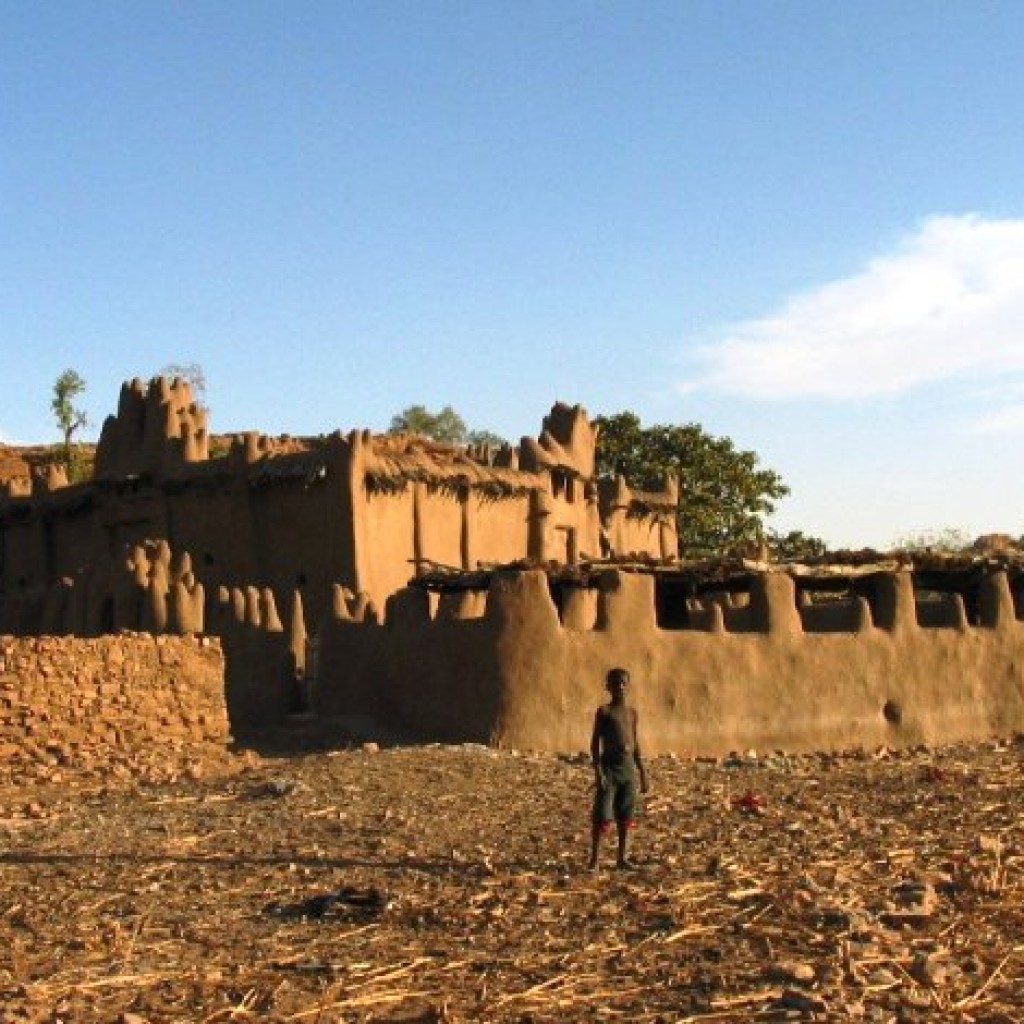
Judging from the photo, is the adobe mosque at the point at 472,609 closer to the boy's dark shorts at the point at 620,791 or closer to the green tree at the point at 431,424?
the boy's dark shorts at the point at 620,791

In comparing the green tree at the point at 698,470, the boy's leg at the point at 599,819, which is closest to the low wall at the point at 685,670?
the boy's leg at the point at 599,819

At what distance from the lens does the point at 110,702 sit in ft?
51.9

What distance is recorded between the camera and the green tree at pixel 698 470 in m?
44.2

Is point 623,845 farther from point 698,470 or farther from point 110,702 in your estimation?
point 698,470

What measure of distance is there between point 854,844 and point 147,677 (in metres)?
8.32

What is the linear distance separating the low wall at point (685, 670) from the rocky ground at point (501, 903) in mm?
2922

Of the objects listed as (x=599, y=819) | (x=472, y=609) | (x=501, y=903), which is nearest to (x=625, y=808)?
(x=599, y=819)

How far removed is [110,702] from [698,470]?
99.1 feet

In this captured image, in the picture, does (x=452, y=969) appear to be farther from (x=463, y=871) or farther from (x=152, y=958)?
(x=463, y=871)

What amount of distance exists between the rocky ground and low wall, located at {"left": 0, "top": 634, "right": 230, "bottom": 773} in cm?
124

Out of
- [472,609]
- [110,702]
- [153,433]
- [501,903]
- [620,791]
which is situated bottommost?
[501,903]

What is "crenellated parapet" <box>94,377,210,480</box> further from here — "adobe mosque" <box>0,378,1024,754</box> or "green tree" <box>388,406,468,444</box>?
"green tree" <box>388,406,468,444</box>

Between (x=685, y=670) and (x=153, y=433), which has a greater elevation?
(x=153, y=433)

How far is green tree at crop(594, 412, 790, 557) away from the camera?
44.2 meters
